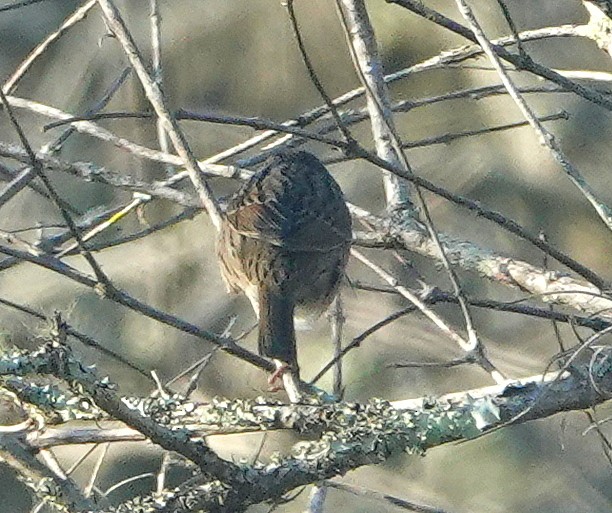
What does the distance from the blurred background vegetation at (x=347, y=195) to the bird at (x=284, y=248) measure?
8.24 feet

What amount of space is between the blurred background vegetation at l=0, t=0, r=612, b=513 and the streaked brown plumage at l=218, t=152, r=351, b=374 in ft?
8.27

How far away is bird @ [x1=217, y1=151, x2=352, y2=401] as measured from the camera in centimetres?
386

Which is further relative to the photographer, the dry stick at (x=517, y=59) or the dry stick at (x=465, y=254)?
the dry stick at (x=465, y=254)

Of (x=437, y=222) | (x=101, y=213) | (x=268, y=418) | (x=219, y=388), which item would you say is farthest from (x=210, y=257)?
(x=268, y=418)

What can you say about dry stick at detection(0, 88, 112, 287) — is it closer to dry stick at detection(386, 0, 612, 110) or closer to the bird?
dry stick at detection(386, 0, 612, 110)

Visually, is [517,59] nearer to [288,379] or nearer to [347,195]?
[288,379]

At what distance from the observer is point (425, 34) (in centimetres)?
738

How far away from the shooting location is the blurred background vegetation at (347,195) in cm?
714

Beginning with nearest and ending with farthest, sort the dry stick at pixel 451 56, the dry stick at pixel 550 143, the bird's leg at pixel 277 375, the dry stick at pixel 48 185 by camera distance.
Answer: the dry stick at pixel 550 143, the dry stick at pixel 48 185, the dry stick at pixel 451 56, the bird's leg at pixel 277 375

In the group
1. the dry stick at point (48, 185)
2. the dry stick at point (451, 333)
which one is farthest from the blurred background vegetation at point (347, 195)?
the dry stick at point (48, 185)

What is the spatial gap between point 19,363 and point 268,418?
455mm

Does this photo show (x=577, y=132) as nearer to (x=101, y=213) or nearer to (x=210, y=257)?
(x=210, y=257)

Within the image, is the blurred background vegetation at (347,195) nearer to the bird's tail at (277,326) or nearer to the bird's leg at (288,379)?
the bird's tail at (277,326)

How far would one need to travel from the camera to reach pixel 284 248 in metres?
3.98
